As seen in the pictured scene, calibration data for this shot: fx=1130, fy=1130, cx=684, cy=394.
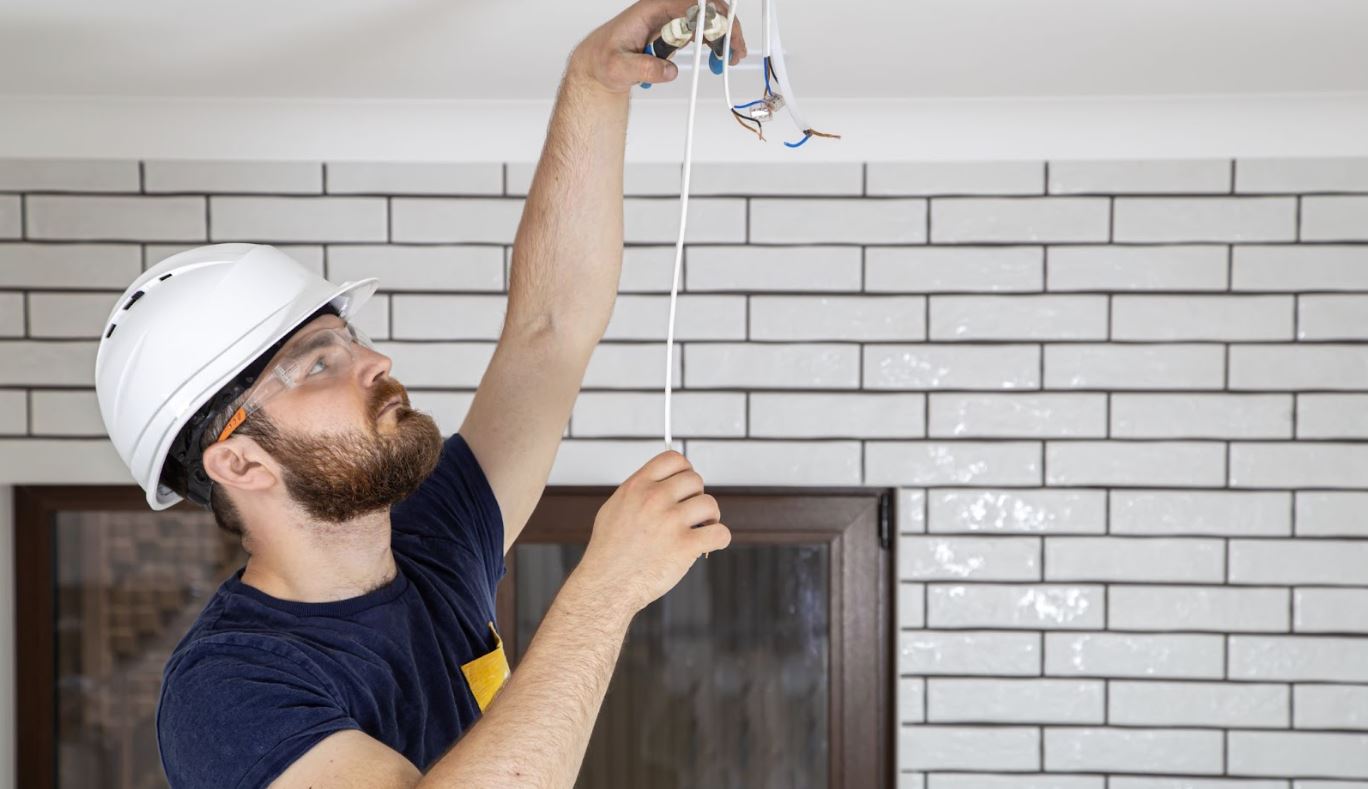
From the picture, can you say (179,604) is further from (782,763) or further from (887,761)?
(887,761)

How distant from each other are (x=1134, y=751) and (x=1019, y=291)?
94cm

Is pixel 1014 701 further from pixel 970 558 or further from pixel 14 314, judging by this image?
pixel 14 314

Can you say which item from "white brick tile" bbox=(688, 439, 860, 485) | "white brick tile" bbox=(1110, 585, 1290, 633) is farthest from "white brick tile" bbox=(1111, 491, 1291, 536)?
"white brick tile" bbox=(688, 439, 860, 485)

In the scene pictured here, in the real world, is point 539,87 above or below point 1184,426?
above

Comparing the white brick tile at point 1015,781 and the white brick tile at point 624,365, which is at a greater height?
the white brick tile at point 624,365

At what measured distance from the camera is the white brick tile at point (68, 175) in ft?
7.31

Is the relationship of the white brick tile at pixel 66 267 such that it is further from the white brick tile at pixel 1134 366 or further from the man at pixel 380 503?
the white brick tile at pixel 1134 366

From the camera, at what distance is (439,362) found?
2.25 meters

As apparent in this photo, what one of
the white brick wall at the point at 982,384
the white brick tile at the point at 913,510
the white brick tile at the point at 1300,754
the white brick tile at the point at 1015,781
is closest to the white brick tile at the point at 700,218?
the white brick wall at the point at 982,384

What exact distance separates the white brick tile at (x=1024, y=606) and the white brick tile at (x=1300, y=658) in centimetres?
29

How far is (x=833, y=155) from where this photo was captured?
2219 mm

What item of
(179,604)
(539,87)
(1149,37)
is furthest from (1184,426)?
(179,604)

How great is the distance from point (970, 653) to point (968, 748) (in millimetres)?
190

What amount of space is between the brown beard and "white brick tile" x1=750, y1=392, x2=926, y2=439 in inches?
42.3
